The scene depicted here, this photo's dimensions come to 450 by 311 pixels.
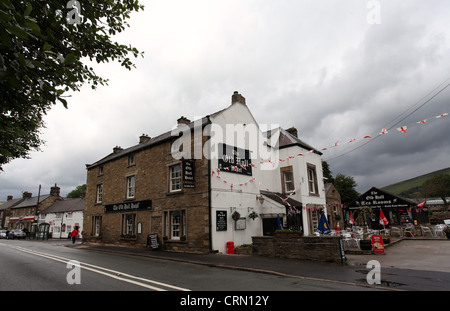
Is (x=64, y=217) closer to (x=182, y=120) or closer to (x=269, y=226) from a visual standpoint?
(x=182, y=120)

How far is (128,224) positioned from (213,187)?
8779 mm

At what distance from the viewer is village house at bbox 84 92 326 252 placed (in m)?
14.9

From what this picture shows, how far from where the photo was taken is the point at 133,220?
62.6ft

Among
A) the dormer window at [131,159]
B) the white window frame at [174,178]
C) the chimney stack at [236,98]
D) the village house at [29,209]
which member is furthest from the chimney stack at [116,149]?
the village house at [29,209]

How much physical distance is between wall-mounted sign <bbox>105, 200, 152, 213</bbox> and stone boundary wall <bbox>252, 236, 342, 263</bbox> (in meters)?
8.31

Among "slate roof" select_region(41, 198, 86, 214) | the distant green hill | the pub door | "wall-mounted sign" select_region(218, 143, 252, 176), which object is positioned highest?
the distant green hill

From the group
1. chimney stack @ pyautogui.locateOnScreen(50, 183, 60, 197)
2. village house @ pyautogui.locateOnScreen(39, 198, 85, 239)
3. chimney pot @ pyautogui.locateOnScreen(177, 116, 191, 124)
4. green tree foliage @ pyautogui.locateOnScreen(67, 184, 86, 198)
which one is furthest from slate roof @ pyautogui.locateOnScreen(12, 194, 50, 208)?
chimney pot @ pyautogui.locateOnScreen(177, 116, 191, 124)

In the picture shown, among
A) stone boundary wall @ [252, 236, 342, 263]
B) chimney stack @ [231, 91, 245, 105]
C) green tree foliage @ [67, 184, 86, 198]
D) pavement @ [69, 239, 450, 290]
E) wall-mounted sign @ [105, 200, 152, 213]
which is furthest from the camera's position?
green tree foliage @ [67, 184, 86, 198]

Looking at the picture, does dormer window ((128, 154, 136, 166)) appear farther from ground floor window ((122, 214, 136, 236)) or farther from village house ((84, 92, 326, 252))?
ground floor window ((122, 214, 136, 236))

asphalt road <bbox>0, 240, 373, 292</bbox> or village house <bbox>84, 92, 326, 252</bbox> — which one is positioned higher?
village house <bbox>84, 92, 326, 252</bbox>

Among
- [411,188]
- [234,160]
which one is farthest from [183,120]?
[411,188]

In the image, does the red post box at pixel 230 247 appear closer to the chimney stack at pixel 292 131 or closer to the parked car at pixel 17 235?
the chimney stack at pixel 292 131

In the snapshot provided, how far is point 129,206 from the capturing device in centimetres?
1945
